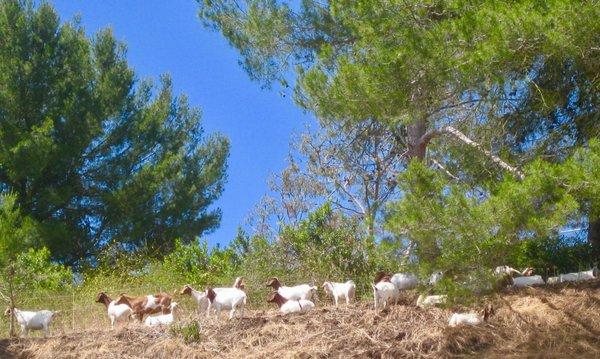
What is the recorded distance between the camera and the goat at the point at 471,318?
1055cm

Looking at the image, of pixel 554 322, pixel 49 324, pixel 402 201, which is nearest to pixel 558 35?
pixel 402 201

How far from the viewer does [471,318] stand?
417 inches

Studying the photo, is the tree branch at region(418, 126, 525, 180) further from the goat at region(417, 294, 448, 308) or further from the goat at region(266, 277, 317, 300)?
the goat at region(266, 277, 317, 300)

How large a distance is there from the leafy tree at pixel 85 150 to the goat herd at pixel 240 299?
9474 millimetres

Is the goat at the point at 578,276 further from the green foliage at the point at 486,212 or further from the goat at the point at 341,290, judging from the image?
the goat at the point at 341,290

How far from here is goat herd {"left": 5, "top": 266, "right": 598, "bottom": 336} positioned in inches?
456

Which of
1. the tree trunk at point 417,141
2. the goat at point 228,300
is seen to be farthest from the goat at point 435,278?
the tree trunk at point 417,141

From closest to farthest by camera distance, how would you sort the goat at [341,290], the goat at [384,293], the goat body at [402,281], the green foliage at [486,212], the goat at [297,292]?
the green foliage at [486,212] → the goat at [384,293] → the goat body at [402,281] → the goat at [341,290] → the goat at [297,292]

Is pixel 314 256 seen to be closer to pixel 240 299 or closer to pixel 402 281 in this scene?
pixel 402 281

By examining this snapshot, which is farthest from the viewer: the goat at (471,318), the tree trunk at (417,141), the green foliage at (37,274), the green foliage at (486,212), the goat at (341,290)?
the tree trunk at (417,141)

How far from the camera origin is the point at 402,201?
9844 mm

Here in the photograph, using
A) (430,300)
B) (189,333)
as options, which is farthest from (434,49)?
(189,333)

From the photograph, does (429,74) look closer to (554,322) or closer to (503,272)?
(503,272)

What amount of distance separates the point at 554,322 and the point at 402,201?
8.62 feet
